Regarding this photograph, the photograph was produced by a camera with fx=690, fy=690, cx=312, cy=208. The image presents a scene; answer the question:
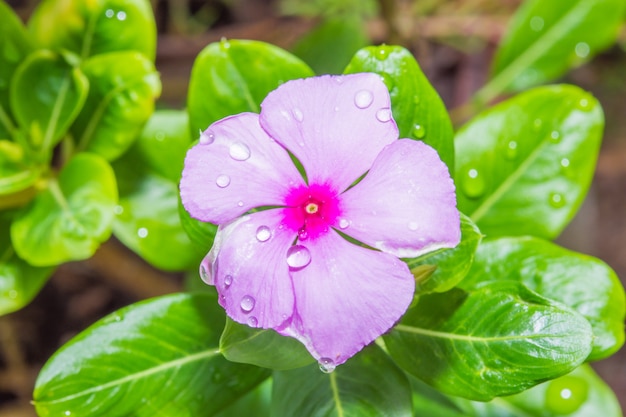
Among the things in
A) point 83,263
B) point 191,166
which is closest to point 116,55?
point 191,166

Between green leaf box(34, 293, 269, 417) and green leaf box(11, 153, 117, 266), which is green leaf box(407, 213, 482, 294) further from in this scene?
green leaf box(11, 153, 117, 266)

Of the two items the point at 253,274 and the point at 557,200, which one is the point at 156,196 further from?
the point at 557,200

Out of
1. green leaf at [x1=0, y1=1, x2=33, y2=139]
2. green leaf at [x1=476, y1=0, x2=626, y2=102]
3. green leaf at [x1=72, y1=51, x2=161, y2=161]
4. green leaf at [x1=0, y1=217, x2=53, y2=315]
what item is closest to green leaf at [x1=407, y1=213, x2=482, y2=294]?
green leaf at [x1=72, y1=51, x2=161, y2=161]

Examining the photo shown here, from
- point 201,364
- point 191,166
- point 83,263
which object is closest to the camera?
point 191,166

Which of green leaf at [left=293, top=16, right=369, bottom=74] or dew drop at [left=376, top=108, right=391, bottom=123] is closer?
dew drop at [left=376, top=108, right=391, bottom=123]

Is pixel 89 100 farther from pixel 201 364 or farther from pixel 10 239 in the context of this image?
pixel 201 364

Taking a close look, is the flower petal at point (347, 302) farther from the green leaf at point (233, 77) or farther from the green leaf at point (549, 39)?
the green leaf at point (549, 39)
